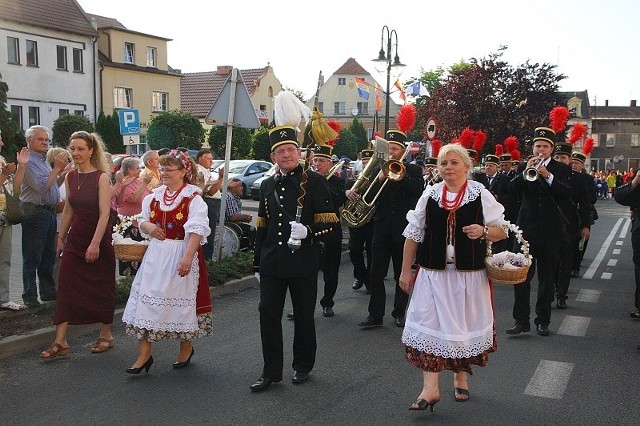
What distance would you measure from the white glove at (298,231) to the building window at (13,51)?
36139 mm

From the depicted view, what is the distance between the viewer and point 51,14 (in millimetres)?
39812

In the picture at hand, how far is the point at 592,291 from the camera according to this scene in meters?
10.4

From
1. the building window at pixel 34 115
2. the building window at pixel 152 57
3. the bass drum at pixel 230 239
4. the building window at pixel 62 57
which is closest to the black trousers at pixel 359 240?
the bass drum at pixel 230 239

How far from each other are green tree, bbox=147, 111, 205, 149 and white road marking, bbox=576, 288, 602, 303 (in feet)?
97.1

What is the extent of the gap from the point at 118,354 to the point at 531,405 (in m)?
3.77

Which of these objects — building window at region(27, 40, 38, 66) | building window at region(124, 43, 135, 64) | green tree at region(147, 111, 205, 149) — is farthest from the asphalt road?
building window at region(124, 43, 135, 64)

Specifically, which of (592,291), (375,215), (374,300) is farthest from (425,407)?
(592,291)

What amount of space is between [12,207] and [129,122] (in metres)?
8.26

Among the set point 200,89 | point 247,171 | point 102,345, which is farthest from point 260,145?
point 102,345

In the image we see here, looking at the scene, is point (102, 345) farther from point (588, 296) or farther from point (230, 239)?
point (588, 296)

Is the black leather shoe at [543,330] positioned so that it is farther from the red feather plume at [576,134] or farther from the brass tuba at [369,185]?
the red feather plume at [576,134]

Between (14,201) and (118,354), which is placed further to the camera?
(14,201)

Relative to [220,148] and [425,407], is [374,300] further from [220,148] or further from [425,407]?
[220,148]

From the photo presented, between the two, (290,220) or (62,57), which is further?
(62,57)
